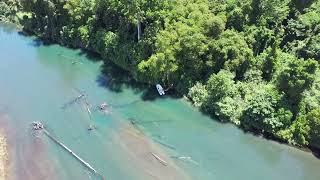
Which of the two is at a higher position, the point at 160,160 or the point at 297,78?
the point at 297,78

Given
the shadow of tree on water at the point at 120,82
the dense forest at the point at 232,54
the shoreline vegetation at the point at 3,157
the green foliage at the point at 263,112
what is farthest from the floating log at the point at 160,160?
the shoreline vegetation at the point at 3,157

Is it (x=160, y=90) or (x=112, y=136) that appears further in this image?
(x=160, y=90)

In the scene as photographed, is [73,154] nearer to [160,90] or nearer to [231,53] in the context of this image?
[160,90]

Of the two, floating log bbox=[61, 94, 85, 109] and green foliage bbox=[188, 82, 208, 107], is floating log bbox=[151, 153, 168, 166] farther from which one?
floating log bbox=[61, 94, 85, 109]

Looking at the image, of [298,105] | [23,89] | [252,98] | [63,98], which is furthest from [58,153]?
[298,105]

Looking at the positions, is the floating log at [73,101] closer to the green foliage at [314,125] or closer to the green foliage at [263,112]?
the green foliage at [263,112]

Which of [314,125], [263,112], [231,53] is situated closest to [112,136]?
[263,112]
